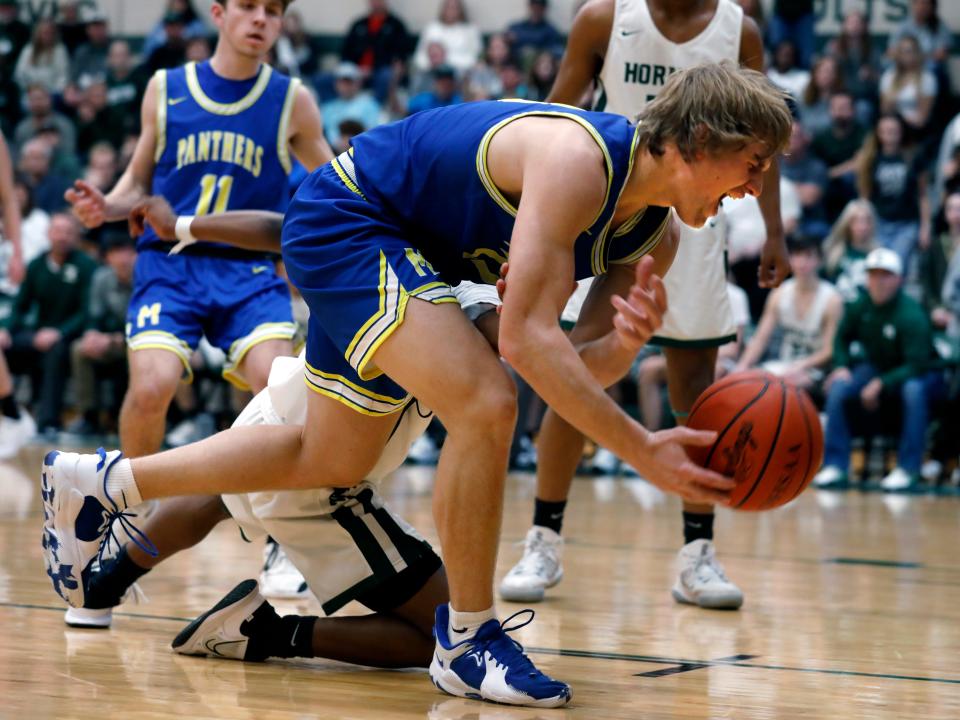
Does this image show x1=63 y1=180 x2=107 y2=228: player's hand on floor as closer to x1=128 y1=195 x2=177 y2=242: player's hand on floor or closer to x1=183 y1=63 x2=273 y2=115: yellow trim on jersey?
x1=128 y1=195 x2=177 y2=242: player's hand on floor

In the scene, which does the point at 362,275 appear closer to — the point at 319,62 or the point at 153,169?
the point at 153,169

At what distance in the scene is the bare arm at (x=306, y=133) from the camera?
17.3ft

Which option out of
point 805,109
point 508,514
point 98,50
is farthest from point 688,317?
point 98,50

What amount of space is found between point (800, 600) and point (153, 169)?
2886 millimetres

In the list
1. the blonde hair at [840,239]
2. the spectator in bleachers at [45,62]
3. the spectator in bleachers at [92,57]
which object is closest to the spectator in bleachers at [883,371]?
the blonde hair at [840,239]

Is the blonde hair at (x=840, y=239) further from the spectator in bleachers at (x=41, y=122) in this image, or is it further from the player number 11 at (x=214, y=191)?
the spectator in bleachers at (x=41, y=122)

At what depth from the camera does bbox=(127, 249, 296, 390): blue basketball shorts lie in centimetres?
496

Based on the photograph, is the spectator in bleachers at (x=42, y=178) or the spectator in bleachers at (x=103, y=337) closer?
the spectator in bleachers at (x=103, y=337)

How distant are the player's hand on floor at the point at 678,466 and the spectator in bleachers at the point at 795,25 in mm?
10602

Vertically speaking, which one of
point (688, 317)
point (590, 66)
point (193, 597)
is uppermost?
point (590, 66)

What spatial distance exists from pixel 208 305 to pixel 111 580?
141cm

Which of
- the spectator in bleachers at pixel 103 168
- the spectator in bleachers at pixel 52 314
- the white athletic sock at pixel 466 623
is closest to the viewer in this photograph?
the white athletic sock at pixel 466 623

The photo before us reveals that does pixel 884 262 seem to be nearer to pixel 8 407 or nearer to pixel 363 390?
pixel 8 407

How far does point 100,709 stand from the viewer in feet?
9.77
